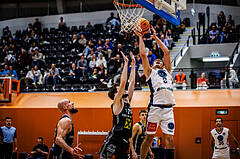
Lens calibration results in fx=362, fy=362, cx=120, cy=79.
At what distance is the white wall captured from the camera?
19.7 m

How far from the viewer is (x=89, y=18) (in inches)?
897

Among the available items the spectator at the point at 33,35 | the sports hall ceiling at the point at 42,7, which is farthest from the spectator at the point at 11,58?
the sports hall ceiling at the point at 42,7

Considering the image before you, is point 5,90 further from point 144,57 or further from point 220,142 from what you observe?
point 220,142

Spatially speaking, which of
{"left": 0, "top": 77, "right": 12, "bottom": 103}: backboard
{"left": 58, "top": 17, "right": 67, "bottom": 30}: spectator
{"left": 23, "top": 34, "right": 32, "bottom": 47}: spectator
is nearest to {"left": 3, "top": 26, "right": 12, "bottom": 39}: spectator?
{"left": 23, "top": 34, "right": 32, "bottom": 47}: spectator

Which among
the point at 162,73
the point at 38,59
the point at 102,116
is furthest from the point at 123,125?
the point at 38,59

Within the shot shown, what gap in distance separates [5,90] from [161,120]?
25.5ft

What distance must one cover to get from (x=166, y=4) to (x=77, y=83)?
22.6 ft

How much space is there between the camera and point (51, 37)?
67.7ft

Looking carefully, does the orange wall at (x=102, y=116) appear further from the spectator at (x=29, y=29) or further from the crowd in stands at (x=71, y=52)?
the spectator at (x=29, y=29)

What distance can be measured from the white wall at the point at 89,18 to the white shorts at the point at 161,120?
13554 mm

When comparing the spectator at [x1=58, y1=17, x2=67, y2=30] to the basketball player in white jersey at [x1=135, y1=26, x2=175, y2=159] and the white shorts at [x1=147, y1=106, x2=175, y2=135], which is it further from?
the white shorts at [x1=147, y1=106, x2=175, y2=135]

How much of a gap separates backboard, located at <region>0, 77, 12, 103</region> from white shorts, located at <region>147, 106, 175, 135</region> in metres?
7.45

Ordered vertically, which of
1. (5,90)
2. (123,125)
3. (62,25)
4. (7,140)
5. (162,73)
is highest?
(62,25)

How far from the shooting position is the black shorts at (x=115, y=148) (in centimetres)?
670
